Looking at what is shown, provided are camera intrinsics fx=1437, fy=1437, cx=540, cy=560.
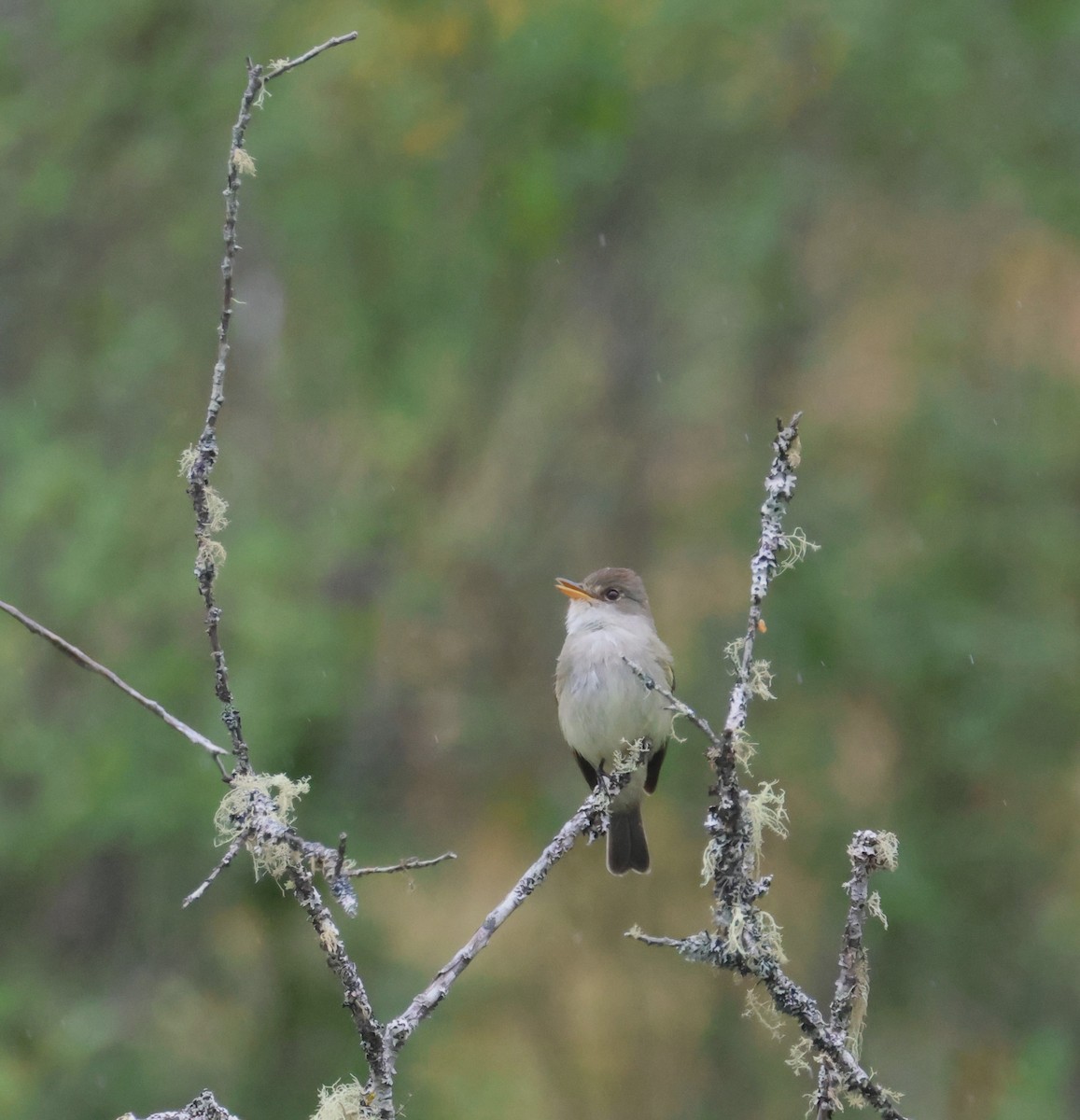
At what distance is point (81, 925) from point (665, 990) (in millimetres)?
2966

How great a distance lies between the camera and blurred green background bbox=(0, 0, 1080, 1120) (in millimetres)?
6555

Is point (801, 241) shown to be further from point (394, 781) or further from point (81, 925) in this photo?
point (81, 925)

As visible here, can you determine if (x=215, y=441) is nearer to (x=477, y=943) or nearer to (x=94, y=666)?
(x=94, y=666)

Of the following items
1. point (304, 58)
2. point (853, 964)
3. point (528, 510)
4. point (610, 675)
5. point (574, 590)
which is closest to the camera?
point (304, 58)

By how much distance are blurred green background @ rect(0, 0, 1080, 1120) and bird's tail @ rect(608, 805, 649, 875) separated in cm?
110

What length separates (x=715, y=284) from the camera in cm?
743

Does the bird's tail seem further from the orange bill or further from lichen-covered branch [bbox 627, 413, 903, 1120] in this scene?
lichen-covered branch [bbox 627, 413, 903, 1120]

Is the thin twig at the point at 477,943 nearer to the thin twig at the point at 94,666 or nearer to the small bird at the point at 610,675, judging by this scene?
the thin twig at the point at 94,666

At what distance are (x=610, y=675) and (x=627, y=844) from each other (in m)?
1.05

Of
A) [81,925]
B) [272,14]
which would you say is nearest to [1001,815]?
[81,925]

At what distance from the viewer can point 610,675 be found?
5.11m

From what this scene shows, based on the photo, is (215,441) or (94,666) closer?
(94,666)

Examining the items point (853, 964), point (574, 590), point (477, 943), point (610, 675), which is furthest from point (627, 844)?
point (477, 943)

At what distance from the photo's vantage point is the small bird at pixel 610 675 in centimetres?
503
